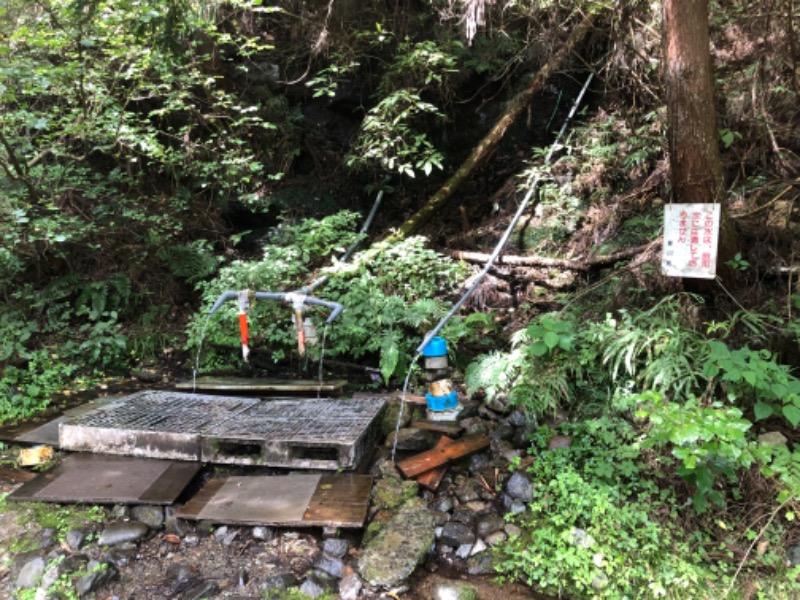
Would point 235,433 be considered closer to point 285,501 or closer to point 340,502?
point 285,501

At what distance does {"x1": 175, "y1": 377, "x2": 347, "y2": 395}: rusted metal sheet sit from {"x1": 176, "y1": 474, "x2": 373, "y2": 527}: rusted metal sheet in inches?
55.8

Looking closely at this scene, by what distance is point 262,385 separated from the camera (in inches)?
204

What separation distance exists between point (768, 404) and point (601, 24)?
5135 millimetres

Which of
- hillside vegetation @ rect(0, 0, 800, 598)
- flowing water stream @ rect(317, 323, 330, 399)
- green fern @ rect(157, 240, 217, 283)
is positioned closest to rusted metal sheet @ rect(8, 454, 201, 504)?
flowing water stream @ rect(317, 323, 330, 399)

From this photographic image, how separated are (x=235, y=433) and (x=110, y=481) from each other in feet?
3.19

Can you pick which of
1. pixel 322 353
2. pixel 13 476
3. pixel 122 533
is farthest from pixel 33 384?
pixel 322 353

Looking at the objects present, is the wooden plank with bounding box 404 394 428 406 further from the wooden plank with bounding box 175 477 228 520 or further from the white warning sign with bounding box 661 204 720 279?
the white warning sign with bounding box 661 204 720 279

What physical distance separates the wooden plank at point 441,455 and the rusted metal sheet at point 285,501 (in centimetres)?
35

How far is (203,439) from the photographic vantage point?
153 inches

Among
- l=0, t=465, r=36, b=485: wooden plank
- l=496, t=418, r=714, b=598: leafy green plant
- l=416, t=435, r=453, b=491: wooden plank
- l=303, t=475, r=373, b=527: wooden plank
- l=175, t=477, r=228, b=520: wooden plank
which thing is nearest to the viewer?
l=496, t=418, r=714, b=598: leafy green plant

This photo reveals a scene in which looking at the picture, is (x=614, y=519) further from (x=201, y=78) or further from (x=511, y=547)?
(x=201, y=78)

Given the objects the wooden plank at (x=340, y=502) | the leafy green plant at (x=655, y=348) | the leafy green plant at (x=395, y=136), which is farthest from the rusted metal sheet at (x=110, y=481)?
the leafy green plant at (x=395, y=136)

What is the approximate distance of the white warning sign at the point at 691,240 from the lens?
354 cm

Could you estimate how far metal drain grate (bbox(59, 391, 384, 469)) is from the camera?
378 centimetres
